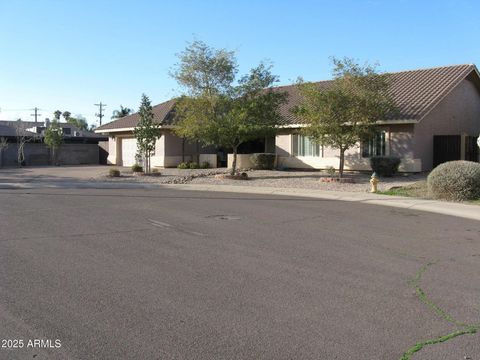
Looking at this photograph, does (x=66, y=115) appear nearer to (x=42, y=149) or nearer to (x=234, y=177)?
(x=42, y=149)

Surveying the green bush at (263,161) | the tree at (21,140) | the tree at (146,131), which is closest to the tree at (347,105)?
the green bush at (263,161)

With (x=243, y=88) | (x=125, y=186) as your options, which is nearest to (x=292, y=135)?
(x=243, y=88)

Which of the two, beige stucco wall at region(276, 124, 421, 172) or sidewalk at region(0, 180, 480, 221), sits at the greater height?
beige stucco wall at region(276, 124, 421, 172)

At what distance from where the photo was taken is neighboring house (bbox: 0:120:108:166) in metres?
44.5

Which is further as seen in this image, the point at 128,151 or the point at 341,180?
the point at 128,151

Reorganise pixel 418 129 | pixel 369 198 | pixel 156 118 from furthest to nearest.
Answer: pixel 156 118
pixel 418 129
pixel 369 198

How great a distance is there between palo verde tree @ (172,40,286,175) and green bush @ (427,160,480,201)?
988 cm

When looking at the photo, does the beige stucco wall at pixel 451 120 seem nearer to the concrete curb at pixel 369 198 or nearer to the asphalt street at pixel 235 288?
the concrete curb at pixel 369 198

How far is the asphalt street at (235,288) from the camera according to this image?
4.63m

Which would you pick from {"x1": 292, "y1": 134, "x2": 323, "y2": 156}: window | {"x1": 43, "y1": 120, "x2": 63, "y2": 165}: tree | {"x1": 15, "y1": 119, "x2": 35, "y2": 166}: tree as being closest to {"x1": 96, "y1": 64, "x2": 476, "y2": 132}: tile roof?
{"x1": 292, "y1": 134, "x2": 323, "y2": 156}: window

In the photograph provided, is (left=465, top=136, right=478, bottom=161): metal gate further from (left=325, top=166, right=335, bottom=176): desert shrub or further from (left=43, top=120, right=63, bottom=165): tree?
(left=43, top=120, right=63, bottom=165): tree

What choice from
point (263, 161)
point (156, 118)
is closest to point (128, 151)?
point (156, 118)

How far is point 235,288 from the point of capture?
6.38 meters

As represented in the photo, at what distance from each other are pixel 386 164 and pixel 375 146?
2665 millimetres
